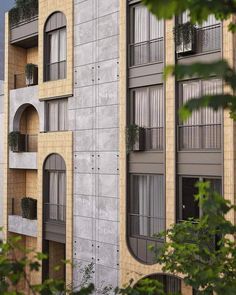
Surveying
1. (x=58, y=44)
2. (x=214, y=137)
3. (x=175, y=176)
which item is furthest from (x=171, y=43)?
(x=58, y=44)

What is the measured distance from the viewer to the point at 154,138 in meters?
15.8

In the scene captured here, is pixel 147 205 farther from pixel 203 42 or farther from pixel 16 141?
pixel 16 141

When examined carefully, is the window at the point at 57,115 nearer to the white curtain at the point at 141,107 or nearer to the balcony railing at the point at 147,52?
the white curtain at the point at 141,107

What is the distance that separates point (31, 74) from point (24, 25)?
300 centimetres

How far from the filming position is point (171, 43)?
49.4 feet

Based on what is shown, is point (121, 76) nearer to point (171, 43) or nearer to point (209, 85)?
point (171, 43)

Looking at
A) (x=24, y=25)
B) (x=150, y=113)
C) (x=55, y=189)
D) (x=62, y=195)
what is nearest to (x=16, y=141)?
(x=55, y=189)

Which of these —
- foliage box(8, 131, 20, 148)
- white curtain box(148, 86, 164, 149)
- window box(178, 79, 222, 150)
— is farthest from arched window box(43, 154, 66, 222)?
window box(178, 79, 222, 150)

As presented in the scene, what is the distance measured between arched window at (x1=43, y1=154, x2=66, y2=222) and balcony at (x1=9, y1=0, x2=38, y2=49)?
707 centimetres

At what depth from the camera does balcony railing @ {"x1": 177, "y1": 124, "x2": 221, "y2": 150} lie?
14.1 m

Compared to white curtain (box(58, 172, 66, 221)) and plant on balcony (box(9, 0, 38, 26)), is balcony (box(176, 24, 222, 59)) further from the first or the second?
plant on balcony (box(9, 0, 38, 26))

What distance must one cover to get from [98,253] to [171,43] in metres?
9.56

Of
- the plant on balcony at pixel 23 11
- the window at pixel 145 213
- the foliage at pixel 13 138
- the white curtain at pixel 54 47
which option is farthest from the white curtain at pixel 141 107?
the plant on balcony at pixel 23 11

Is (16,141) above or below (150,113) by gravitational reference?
below
